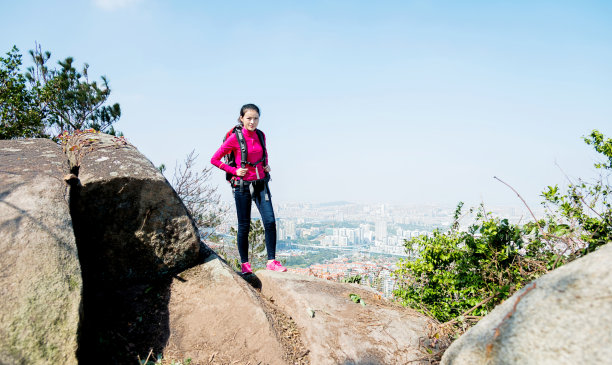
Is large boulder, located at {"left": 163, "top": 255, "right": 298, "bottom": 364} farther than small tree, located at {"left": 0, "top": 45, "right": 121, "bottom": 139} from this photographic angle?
No

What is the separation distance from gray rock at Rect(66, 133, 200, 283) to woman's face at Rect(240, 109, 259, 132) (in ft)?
4.66

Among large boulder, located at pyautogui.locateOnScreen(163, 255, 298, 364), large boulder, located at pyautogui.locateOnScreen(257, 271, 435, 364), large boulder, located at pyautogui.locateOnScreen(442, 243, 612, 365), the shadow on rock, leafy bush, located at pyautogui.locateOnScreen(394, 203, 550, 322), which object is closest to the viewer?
large boulder, located at pyautogui.locateOnScreen(442, 243, 612, 365)

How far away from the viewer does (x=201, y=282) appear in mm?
4152

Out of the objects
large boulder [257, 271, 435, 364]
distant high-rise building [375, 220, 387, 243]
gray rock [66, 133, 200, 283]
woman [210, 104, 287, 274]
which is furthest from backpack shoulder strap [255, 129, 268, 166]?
distant high-rise building [375, 220, 387, 243]

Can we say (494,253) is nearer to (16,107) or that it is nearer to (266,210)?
(266,210)

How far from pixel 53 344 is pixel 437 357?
333cm

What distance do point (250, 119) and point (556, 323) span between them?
4.10 meters

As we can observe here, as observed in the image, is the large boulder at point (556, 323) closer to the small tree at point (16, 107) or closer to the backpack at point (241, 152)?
the backpack at point (241, 152)

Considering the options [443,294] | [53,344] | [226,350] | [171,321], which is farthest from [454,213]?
[53,344]

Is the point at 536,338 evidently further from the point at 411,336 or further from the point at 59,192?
the point at 59,192

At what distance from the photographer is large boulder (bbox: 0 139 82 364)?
233 cm

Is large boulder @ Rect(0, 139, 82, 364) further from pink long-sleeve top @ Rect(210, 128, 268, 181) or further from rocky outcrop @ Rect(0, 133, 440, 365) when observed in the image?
pink long-sleeve top @ Rect(210, 128, 268, 181)

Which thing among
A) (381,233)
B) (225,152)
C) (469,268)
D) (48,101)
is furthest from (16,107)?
(381,233)

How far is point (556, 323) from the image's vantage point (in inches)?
74.5
